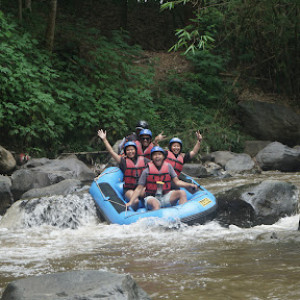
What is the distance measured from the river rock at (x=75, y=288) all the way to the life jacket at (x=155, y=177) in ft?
10.5

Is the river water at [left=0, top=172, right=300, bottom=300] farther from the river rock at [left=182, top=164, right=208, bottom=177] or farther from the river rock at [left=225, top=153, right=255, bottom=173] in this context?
the river rock at [left=225, top=153, right=255, bottom=173]

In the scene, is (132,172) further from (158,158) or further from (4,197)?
(4,197)

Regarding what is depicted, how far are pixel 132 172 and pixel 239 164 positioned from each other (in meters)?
4.58

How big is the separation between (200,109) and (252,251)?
8763 millimetres

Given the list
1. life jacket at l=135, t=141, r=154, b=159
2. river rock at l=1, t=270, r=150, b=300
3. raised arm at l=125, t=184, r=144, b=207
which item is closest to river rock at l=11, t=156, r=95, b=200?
life jacket at l=135, t=141, r=154, b=159

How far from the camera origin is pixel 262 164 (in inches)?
394

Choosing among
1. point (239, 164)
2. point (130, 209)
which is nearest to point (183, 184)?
point (130, 209)

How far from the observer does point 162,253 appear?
13.1ft

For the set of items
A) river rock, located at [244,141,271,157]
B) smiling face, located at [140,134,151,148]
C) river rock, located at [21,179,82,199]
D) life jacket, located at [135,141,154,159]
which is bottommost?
river rock, located at [21,179,82,199]

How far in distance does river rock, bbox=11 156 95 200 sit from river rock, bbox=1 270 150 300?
4967 mm

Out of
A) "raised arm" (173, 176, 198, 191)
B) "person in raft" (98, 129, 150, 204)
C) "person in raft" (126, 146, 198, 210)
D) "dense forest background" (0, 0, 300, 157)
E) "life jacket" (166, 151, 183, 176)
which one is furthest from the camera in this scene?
"dense forest background" (0, 0, 300, 157)

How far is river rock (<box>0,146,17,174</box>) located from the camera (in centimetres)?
805

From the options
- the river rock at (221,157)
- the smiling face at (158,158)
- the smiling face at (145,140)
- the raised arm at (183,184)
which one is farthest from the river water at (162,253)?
the river rock at (221,157)

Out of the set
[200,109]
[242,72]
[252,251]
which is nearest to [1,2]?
[200,109]
